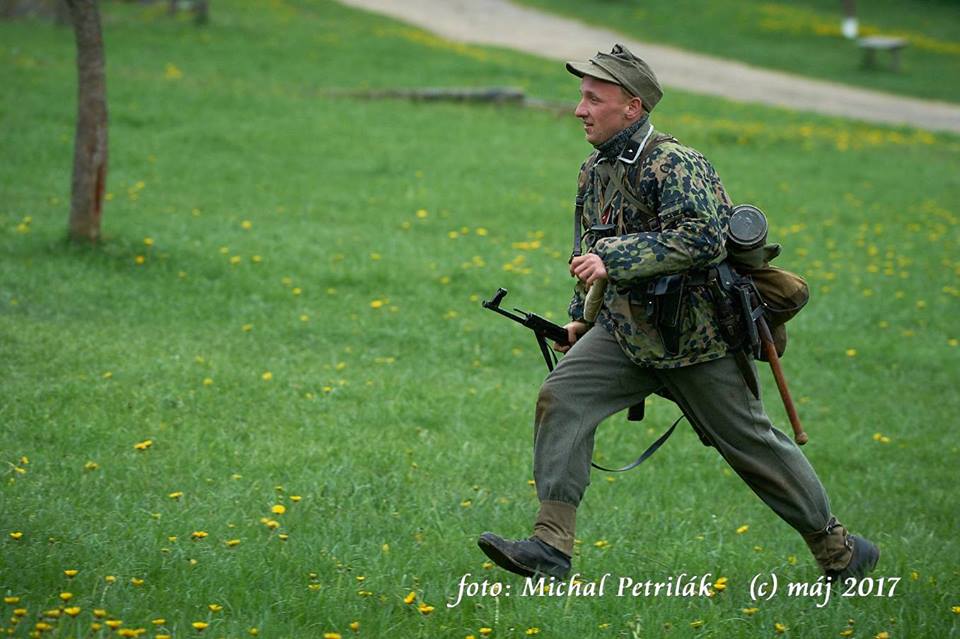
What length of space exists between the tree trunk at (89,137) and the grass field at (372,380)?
27 cm

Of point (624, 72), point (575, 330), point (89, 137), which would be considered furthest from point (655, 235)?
point (89, 137)

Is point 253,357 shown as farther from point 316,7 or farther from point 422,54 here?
point 316,7

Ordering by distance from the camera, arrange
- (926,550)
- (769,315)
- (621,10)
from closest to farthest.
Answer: (769,315) < (926,550) < (621,10)

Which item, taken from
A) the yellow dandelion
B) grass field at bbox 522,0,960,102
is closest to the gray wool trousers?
the yellow dandelion

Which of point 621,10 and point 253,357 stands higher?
point 621,10

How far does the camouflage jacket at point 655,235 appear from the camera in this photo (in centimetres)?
442

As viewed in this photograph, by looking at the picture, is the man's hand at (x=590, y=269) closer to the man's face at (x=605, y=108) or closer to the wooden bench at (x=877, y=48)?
the man's face at (x=605, y=108)

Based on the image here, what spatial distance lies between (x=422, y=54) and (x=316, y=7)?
736 cm

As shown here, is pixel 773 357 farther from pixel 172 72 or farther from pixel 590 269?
pixel 172 72

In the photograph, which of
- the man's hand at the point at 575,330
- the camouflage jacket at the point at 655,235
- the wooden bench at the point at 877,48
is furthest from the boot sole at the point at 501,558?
the wooden bench at the point at 877,48

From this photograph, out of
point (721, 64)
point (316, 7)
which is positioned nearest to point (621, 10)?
point (721, 64)

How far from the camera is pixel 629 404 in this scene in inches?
192

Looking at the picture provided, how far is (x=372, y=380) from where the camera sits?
7926 mm

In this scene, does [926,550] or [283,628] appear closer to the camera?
[283,628]
